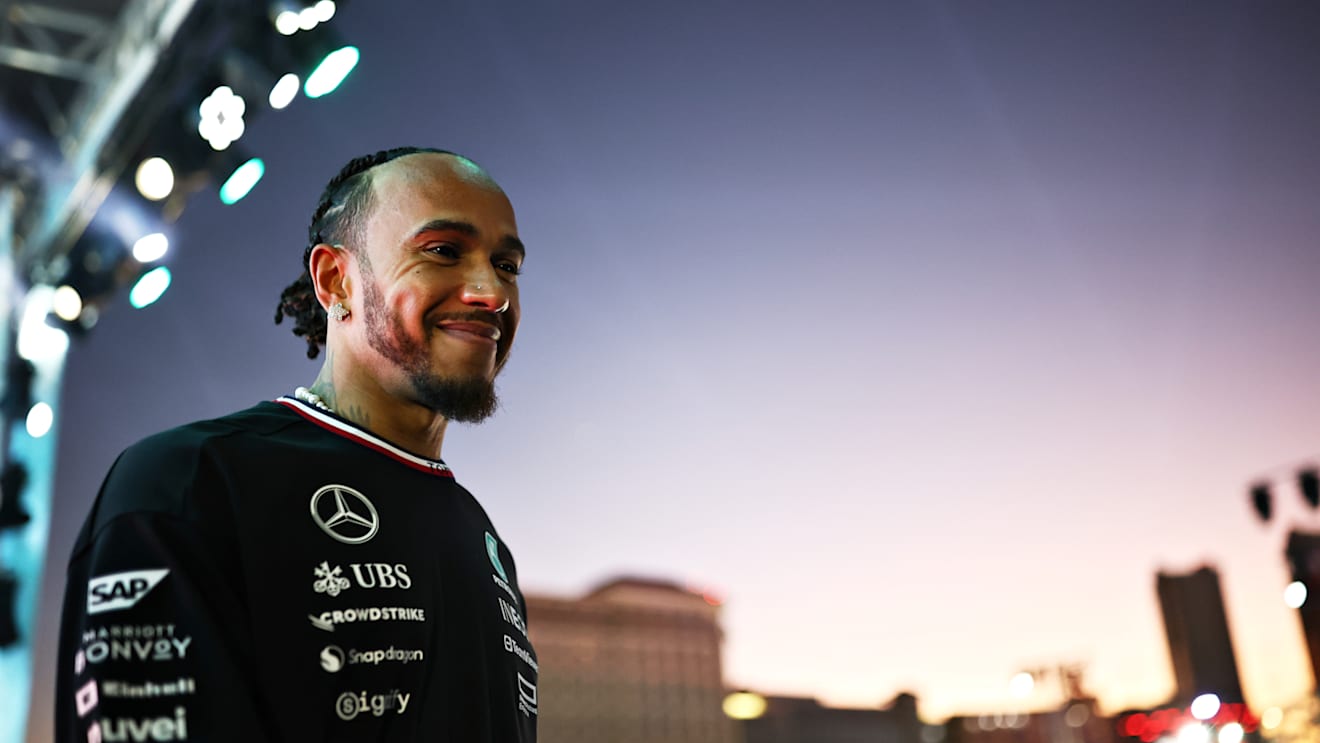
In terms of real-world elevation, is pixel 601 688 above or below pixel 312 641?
above

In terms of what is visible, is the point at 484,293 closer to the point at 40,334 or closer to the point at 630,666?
the point at 40,334

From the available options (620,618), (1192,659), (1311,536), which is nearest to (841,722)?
(620,618)

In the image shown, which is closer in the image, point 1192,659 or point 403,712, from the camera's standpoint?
point 403,712

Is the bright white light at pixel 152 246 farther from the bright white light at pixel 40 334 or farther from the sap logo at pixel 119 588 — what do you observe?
the sap logo at pixel 119 588

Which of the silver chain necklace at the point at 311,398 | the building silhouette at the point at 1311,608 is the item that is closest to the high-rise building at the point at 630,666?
the building silhouette at the point at 1311,608

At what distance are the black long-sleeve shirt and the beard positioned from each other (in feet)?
0.30

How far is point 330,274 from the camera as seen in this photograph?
147 centimetres

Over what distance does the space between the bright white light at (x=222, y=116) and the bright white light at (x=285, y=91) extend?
31 centimetres

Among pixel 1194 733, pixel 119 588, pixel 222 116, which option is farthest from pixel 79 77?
pixel 1194 733

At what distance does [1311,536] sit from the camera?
48781mm

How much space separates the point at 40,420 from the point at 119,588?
18.1 ft

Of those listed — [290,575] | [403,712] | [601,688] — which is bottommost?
[403,712]

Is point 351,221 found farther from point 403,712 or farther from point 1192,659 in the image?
point 1192,659

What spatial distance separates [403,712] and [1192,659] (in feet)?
304
